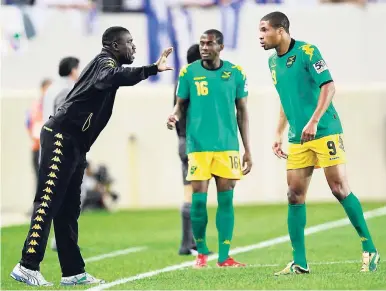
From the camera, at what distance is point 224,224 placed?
38.5 feet

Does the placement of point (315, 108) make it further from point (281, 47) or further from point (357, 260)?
point (357, 260)

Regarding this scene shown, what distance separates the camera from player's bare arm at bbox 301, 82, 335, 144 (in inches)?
392

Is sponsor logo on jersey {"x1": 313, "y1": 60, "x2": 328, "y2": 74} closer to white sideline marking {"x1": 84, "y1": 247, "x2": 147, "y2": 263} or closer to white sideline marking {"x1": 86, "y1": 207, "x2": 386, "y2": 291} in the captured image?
white sideline marking {"x1": 86, "y1": 207, "x2": 386, "y2": 291}

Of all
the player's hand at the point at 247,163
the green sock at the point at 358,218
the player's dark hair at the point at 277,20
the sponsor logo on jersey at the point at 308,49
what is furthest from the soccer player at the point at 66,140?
the green sock at the point at 358,218

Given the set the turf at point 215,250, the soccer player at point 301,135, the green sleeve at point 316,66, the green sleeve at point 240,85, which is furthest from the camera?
the green sleeve at point 240,85

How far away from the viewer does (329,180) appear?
1036 cm

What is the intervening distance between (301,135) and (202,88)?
1834 millimetres

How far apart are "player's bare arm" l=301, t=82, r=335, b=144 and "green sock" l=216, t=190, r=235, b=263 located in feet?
6.25

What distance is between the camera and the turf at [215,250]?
9836mm

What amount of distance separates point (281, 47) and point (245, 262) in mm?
2834

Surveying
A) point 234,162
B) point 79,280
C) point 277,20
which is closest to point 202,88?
point 234,162

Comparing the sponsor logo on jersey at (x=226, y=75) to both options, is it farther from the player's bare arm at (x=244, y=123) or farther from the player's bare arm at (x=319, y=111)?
the player's bare arm at (x=319, y=111)

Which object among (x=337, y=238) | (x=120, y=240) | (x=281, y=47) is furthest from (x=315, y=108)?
(x=120, y=240)

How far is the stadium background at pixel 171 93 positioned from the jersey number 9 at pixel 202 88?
11.4 meters
